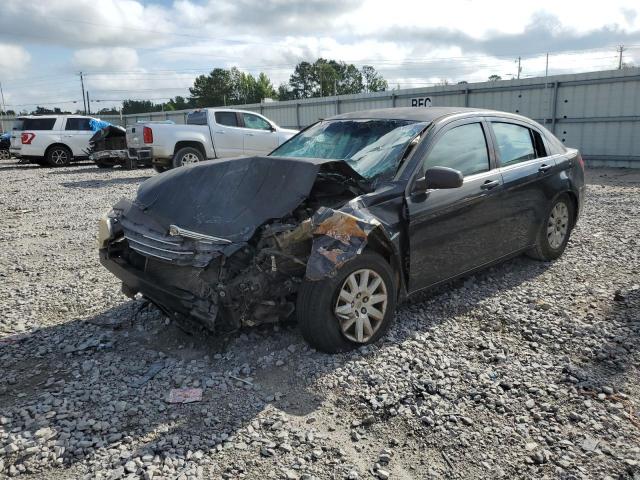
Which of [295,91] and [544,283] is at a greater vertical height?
[295,91]

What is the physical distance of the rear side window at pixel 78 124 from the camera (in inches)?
755

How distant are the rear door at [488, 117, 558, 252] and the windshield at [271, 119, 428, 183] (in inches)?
42.2

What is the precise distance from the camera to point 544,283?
5.11m

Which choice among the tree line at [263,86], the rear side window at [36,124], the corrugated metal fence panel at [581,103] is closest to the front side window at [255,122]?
the corrugated metal fence panel at [581,103]

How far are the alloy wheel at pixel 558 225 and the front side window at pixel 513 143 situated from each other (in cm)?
69

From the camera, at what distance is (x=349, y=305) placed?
3.56 metres

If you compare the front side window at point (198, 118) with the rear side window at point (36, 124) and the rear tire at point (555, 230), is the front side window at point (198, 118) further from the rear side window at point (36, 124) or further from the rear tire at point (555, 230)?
the rear tire at point (555, 230)

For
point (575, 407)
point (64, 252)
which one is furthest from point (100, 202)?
point (575, 407)

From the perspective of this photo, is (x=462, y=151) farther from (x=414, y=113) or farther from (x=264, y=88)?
(x=264, y=88)

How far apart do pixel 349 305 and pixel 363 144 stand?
5.09ft

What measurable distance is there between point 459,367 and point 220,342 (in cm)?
171

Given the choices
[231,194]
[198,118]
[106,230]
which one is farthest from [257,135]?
[231,194]

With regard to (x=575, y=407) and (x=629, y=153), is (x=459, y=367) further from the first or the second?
(x=629, y=153)

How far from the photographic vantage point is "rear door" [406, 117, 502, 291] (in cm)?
402
